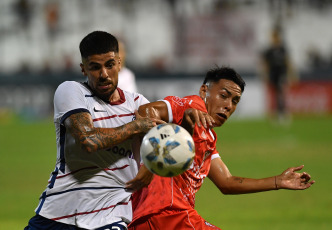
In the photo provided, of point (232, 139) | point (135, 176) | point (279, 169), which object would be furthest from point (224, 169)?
point (232, 139)

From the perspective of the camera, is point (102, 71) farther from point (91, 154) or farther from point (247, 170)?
point (247, 170)

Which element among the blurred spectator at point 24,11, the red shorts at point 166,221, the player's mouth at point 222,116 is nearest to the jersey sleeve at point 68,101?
the red shorts at point 166,221

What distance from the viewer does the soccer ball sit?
4117 mm

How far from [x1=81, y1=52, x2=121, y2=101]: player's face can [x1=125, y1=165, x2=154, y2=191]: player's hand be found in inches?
25.0

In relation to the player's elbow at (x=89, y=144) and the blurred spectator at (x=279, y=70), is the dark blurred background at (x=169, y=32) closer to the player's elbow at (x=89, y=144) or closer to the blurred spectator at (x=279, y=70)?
the blurred spectator at (x=279, y=70)

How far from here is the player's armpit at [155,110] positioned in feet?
15.1

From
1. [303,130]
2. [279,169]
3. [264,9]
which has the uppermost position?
[264,9]

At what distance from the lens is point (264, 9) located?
2981 centimetres

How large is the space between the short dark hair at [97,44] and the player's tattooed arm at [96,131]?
459 mm

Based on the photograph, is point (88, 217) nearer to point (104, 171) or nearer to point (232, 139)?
point (104, 171)

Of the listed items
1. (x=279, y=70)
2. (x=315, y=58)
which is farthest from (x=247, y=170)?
(x=315, y=58)

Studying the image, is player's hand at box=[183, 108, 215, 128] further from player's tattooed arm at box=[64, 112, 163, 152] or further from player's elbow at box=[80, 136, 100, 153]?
player's elbow at box=[80, 136, 100, 153]

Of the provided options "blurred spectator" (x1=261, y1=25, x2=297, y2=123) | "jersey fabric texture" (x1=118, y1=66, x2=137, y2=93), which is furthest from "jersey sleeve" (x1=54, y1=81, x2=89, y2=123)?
"blurred spectator" (x1=261, y1=25, x2=297, y2=123)

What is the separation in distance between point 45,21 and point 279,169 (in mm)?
18891
